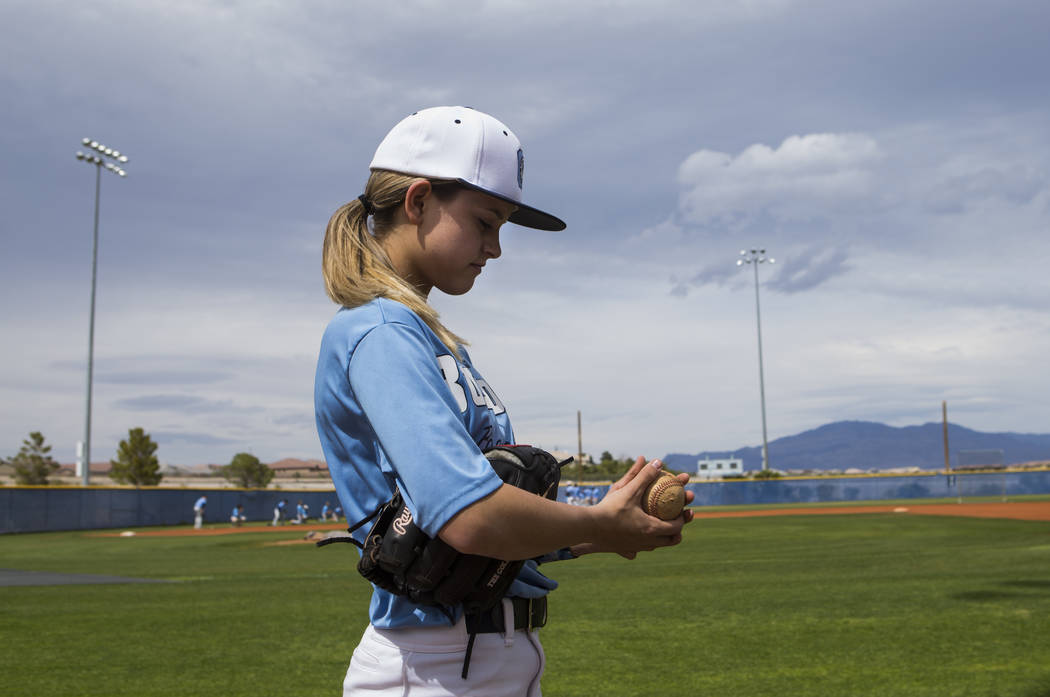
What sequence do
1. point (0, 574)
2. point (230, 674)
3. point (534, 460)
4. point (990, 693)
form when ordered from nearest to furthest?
1. point (534, 460)
2. point (990, 693)
3. point (230, 674)
4. point (0, 574)

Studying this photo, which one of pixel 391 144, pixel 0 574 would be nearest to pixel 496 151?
pixel 391 144

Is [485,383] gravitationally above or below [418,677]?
above

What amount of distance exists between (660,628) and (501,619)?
7447 millimetres

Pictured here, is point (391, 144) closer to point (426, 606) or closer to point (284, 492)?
point (426, 606)

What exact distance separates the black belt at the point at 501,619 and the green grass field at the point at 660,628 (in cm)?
471

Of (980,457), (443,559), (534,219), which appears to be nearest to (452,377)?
(443,559)

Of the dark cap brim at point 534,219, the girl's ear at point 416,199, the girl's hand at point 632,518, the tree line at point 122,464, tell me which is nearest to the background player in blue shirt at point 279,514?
the tree line at point 122,464

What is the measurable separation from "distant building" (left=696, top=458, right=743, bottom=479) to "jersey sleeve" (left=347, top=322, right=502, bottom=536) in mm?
107859

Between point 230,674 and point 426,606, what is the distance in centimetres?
625

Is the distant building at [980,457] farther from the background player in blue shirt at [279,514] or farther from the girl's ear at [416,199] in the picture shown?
the girl's ear at [416,199]

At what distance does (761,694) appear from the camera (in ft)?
20.6

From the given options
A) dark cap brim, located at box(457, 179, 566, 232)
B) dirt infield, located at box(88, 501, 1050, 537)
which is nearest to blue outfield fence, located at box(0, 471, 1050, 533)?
dirt infield, located at box(88, 501, 1050, 537)

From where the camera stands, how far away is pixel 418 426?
5.48 ft

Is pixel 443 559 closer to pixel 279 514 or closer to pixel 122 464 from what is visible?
pixel 279 514
